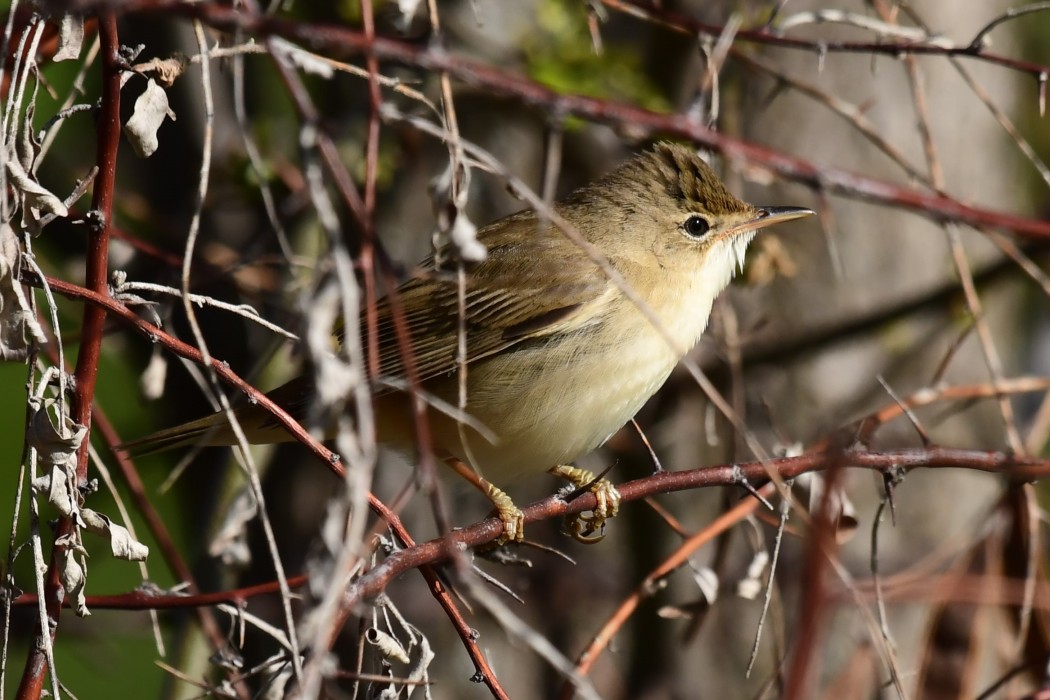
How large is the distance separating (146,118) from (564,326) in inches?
56.2

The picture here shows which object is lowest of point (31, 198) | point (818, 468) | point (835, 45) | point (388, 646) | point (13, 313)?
point (388, 646)

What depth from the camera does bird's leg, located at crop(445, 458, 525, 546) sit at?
8.29ft

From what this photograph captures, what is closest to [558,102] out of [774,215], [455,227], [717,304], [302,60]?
[455,227]

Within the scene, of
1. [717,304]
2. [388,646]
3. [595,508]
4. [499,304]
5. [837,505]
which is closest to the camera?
[388,646]

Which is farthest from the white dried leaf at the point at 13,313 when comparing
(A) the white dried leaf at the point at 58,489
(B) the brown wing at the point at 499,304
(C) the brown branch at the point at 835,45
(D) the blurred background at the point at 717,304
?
(D) the blurred background at the point at 717,304

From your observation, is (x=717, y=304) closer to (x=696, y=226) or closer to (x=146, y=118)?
(x=696, y=226)

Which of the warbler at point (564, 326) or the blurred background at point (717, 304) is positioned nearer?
the warbler at point (564, 326)

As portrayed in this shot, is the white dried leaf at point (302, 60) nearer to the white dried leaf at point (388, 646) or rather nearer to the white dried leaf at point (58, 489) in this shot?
the white dried leaf at point (58, 489)

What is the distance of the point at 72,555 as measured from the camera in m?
1.79

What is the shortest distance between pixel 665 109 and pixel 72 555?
258 centimetres

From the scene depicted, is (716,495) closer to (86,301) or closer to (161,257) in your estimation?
(161,257)

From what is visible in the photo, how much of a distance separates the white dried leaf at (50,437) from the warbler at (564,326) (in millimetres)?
952

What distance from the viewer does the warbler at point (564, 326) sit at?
287cm

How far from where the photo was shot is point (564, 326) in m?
2.97
